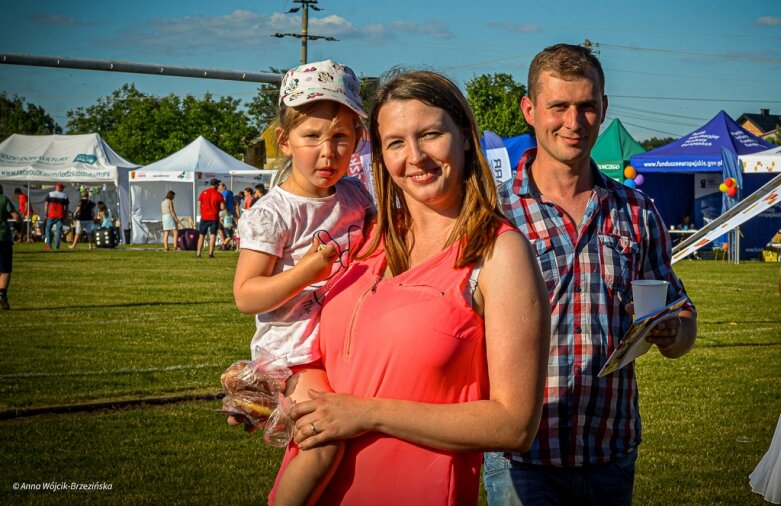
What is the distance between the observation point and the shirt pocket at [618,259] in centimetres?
326

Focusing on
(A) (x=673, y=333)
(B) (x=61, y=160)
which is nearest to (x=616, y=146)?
(B) (x=61, y=160)

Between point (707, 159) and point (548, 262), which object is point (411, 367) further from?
point (707, 159)

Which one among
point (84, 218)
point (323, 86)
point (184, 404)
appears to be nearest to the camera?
point (323, 86)

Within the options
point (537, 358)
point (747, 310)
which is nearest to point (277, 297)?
point (537, 358)

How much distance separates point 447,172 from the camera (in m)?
2.32

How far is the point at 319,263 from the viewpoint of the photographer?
8.59 ft

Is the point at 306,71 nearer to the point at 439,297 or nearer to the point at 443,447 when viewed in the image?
the point at 439,297

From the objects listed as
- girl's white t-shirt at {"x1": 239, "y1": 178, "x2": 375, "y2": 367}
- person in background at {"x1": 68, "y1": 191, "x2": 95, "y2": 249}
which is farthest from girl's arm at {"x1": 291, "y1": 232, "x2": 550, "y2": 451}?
person in background at {"x1": 68, "y1": 191, "x2": 95, "y2": 249}

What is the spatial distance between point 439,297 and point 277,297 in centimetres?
72

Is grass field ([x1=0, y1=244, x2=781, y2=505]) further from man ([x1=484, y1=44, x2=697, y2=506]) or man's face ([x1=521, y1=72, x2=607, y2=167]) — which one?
man's face ([x1=521, y1=72, x2=607, y2=167])

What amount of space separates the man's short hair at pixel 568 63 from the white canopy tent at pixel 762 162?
24576mm

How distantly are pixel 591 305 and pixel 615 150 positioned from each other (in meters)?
28.7

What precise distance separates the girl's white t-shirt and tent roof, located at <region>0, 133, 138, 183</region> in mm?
37874

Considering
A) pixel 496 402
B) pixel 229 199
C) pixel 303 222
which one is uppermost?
pixel 229 199
